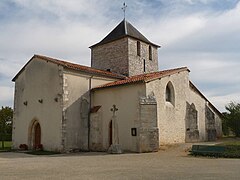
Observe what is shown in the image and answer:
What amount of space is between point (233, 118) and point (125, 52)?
41.0ft

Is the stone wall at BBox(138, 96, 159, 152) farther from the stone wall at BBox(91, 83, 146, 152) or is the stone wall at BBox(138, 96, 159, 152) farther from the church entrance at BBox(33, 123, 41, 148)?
the church entrance at BBox(33, 123, 41, 148)

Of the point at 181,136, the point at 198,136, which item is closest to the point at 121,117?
the point at 181,136

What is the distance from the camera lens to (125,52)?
26266 millimetres

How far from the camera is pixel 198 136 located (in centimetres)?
2223

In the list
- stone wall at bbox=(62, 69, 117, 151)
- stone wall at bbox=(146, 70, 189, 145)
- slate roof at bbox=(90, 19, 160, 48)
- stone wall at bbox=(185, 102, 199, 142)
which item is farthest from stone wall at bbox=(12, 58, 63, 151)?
stone wall at bbox=(185, 102, 199, 142)

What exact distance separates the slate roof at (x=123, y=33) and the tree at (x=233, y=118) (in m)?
10.2

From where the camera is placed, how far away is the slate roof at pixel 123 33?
27.2 metres

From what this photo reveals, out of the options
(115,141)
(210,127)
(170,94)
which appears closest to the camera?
(115,141)

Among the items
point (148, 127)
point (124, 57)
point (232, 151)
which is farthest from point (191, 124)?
point (124, 57)

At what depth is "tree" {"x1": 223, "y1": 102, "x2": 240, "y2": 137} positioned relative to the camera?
2705 cm

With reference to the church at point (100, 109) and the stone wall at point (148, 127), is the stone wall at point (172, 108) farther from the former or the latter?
the stone wall at point (148, 127)

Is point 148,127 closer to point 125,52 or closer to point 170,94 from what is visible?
point 170,94

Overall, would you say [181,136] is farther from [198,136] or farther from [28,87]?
[28,87]

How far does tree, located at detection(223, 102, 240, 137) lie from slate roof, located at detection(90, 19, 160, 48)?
1021 centimetres
